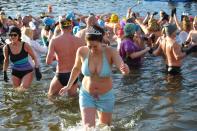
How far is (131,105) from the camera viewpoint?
827cm

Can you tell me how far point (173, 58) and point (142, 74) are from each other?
1434 mm

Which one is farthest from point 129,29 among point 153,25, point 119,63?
point 119,63

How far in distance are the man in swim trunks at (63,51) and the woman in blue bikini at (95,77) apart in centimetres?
161

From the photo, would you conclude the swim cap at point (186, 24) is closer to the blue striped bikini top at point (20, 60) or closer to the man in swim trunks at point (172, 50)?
the man in swim trunks at point (172, 50)

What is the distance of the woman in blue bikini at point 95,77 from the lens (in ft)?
18.3

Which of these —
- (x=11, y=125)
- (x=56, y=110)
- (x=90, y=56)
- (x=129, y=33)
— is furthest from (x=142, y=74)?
(x=90, y=56)

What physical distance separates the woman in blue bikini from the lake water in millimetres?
1263

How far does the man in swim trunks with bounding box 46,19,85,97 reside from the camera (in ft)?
24.1

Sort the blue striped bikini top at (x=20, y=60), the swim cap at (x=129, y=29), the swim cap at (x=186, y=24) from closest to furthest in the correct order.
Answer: the blue striped bikini top at (x=20, y=60)
the swim cap at (x=129, y=29)
the swim cap at (x=186, y=24)

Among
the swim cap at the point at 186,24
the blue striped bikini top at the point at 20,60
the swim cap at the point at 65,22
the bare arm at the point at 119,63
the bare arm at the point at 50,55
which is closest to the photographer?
the bare arm at the point at 119,63

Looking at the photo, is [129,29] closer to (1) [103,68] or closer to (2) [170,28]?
(2) [170,28]

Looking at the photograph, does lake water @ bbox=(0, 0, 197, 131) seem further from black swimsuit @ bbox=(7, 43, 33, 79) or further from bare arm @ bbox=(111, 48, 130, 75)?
bare arm @ bbox=(111, 48, 130, 75)

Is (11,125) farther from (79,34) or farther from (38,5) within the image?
(38,5)

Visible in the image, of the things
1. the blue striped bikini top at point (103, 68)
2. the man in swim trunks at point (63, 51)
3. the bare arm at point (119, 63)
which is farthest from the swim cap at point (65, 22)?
the bare arm at point (119, 63)
